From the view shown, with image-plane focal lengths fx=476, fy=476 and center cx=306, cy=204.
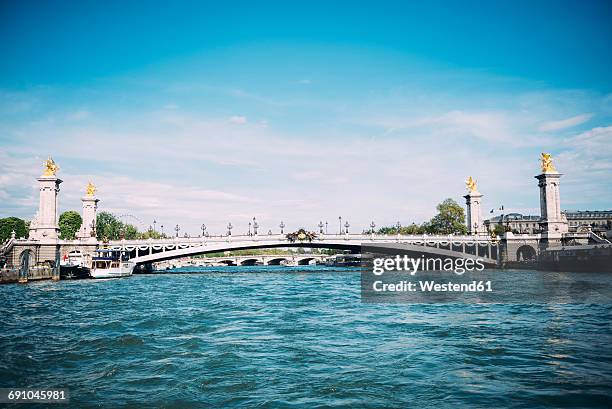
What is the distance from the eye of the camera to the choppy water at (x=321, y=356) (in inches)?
321

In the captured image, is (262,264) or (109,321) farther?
(262,264)

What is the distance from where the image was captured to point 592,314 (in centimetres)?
1741

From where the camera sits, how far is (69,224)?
8694 centimetres

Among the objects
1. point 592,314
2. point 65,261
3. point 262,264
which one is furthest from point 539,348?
point 262,264

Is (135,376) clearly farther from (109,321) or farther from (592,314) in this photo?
(592,314)

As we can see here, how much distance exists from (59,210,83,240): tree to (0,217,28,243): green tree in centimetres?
623

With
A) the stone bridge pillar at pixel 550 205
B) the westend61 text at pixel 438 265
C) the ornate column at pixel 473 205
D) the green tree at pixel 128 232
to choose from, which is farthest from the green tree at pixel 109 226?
the stone bridge pillar at pixel 550 205

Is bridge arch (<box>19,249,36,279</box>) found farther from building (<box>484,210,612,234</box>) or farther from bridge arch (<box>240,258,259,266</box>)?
building (<box>484,210,612,234</box>)

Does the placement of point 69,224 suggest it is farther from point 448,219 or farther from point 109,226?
point 448,219

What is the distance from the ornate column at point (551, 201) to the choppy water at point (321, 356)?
46.6 m

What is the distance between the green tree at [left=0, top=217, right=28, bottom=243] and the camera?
80875 mm

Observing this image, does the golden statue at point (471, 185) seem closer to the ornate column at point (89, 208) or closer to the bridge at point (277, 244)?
the bridge at point (277, 244)

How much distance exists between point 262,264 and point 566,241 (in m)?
71.4

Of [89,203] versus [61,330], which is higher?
[89,203]
